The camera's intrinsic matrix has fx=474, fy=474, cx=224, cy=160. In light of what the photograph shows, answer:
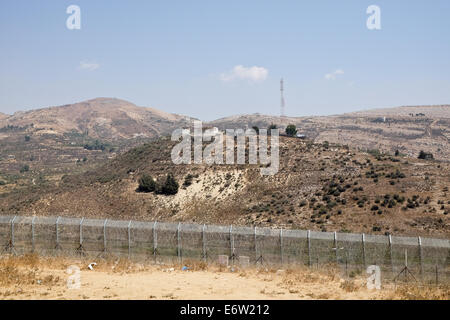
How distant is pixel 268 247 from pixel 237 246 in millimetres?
1618

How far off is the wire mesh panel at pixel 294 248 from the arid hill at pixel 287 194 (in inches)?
821

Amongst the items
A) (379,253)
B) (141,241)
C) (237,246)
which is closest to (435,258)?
(379,253)

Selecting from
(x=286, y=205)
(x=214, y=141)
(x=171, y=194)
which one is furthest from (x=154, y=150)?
(x=286, y=205)

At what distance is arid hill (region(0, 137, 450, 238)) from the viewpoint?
4594 cm

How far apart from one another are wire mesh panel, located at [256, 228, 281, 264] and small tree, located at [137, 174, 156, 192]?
42.7 m

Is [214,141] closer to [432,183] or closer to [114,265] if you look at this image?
[432,183]

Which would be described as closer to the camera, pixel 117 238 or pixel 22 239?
pixel 117 238

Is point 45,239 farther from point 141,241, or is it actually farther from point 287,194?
point 287,194

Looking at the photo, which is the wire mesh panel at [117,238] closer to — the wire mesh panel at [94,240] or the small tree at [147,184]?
the wire mesh panel at [94,240]

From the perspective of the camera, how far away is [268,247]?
78.7 feet

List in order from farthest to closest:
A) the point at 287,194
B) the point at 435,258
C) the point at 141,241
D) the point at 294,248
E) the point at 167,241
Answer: the point at 287,194
the point at 167,241
the point at 141,241
the point at 294,248
the point at 435,258

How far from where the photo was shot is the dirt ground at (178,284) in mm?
17422

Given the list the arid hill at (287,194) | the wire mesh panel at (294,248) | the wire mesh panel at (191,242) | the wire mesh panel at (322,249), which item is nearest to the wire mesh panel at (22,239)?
the wire mesh panel at (191,242)

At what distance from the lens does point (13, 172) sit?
116 m
